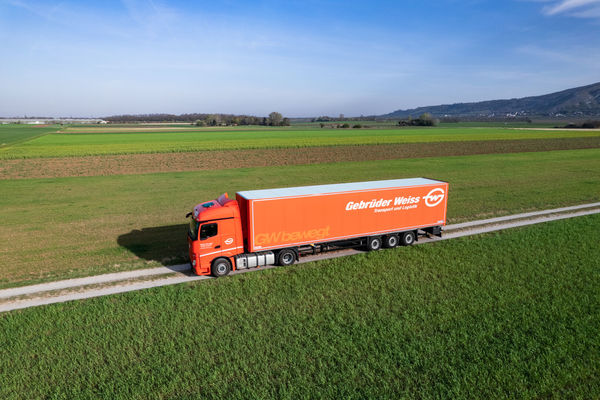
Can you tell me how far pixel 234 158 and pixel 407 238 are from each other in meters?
37.1

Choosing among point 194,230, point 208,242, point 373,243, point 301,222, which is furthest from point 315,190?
point 194,230

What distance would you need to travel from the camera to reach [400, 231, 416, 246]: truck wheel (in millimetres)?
18250

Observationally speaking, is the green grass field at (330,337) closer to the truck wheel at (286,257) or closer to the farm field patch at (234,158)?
the truck wheel at (286,257)

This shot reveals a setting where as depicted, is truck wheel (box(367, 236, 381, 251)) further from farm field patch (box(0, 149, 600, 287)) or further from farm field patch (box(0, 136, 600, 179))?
farm field patch (box(0, 136, 600, 179))

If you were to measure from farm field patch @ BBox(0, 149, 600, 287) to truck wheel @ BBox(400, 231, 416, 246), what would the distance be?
18.6 ft

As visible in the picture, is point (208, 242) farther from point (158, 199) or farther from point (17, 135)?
point (17, 135)

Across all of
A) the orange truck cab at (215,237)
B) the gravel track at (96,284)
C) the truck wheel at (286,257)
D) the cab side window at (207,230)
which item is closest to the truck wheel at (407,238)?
the gravel track at (96,284)

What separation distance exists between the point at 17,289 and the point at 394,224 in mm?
16890

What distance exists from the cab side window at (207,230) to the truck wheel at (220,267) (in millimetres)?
1161

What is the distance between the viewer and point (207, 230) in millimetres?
14828

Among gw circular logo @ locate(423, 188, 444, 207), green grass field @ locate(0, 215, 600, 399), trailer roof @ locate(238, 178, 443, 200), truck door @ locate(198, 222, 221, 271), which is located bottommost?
green grass field @ locate(0, 215, 600, 399)

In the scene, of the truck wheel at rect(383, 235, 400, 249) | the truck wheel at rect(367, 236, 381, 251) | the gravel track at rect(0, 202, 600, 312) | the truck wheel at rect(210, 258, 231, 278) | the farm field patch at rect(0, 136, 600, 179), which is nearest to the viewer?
the gravel track at rect(0, 202, 600, 312)

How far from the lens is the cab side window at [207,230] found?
14.8 meters

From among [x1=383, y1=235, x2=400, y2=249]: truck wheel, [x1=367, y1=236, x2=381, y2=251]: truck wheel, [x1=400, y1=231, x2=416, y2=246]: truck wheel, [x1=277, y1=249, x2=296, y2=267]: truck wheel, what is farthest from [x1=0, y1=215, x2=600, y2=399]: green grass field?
[x1=400, y1=231, x2=416, y2=246]: truck wheel
